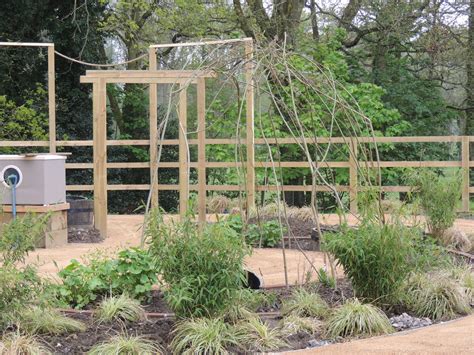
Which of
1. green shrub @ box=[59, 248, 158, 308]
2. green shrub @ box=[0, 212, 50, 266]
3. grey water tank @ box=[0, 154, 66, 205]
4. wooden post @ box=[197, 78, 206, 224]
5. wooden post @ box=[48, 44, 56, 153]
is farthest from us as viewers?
wooden post @ box=[48, 44, 56, 153]

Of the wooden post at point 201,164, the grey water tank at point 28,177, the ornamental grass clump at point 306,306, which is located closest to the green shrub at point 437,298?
the ornamental grass clump at point 306,306

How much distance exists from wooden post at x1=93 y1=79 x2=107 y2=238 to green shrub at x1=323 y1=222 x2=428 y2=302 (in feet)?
16.8

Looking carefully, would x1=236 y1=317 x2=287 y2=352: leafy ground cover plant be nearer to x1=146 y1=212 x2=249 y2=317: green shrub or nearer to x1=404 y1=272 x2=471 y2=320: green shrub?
x1=146 y1=212 x2=249 y2=317: green shrub

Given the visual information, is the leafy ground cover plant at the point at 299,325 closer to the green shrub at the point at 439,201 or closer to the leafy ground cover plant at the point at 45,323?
the leafy ground cover plant at the point at 45,323

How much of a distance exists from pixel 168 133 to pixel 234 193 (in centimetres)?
187

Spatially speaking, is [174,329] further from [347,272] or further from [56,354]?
[347,272]

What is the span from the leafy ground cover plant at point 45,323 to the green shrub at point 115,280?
0.58 m

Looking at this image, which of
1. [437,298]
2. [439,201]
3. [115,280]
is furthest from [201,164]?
[437,298]

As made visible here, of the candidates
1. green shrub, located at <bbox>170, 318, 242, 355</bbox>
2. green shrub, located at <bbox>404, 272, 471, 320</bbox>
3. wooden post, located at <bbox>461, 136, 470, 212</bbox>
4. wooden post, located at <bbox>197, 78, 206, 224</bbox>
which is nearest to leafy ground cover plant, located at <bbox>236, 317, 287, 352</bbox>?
green shrub, located at <bbox>170, 318, 242, 355</bbox>

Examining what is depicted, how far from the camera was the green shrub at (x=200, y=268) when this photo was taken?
4.21 metres

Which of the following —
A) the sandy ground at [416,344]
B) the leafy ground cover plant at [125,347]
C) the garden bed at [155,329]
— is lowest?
the garden bed at [155,329]

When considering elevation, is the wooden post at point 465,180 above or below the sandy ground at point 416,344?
above

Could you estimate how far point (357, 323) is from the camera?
173 inches

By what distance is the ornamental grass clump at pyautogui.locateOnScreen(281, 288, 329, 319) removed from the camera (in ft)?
15.4
